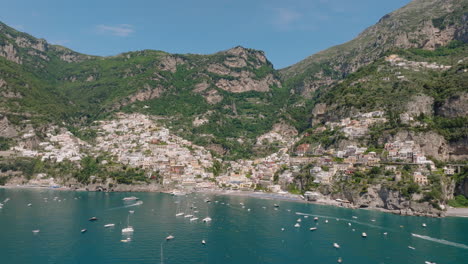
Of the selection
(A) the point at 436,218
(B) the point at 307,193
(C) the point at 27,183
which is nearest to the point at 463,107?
(A) the point at 436,218

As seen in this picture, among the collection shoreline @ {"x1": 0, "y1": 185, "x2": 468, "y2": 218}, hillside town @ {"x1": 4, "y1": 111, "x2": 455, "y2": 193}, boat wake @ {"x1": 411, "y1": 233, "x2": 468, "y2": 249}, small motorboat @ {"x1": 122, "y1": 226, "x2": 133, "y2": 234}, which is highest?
hillside town @ {"x1": 4, "y1": 111, "x2": 455, "y2": 193}

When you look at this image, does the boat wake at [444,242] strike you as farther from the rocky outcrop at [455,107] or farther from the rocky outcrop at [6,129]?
the rocky outcrop at [6,129]

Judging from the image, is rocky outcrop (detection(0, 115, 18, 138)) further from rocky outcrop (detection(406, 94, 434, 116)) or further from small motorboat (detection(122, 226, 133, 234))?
rocky outcrop (detection(406, 94, 434, 116))

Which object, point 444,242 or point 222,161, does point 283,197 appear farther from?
point 222,161

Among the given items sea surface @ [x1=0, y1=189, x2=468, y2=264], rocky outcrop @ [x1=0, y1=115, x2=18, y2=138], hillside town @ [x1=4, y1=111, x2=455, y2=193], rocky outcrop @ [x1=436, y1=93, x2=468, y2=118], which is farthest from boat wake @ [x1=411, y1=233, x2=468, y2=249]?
rocky outcrop @ [x1=0, y1=115, x2=18, y2=138]

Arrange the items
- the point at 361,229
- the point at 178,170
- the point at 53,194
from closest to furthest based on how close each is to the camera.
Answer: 1. the point at 361,229
2. the point at 53,194
3. the point at 178,170

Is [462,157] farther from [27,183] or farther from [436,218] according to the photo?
[27,183]
